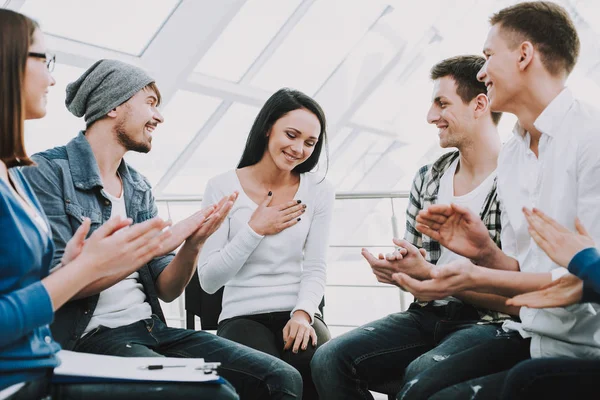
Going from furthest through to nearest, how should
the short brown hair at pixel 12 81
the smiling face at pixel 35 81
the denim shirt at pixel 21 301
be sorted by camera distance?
the smiling face at pixel 35 81, the short brown hair at pixel 12 81, the denim shirt at pixel 21 301

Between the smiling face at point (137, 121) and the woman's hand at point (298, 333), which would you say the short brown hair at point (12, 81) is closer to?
the smiling face at point (137, 121)

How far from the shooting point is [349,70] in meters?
7.22

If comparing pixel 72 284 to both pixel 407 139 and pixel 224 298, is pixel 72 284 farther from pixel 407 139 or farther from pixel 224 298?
pixel 407 139

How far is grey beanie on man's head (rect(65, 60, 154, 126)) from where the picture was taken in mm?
1845

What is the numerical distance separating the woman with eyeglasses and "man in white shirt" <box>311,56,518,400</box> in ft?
1.83

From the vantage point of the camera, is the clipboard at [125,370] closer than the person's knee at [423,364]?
Yes

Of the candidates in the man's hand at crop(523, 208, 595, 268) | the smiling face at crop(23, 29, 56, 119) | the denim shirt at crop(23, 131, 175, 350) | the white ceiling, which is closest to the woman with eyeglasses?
the smiling face at crop(23, 29, 56, 119)

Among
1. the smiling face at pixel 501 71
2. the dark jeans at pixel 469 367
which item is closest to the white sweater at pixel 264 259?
the dark jeans at pixel 469 367

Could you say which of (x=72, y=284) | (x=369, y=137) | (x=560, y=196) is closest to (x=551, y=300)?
(x=560, y=196)

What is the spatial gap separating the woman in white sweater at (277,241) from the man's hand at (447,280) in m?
0.54

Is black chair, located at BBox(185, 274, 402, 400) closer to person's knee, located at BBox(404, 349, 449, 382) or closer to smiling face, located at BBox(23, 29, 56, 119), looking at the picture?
person's knee, located at BBox(404, 349, 449, 382)

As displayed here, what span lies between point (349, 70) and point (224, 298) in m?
5.56

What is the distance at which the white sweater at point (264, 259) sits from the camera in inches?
77.4

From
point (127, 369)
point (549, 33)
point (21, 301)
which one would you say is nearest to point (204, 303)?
point (127, 369)
